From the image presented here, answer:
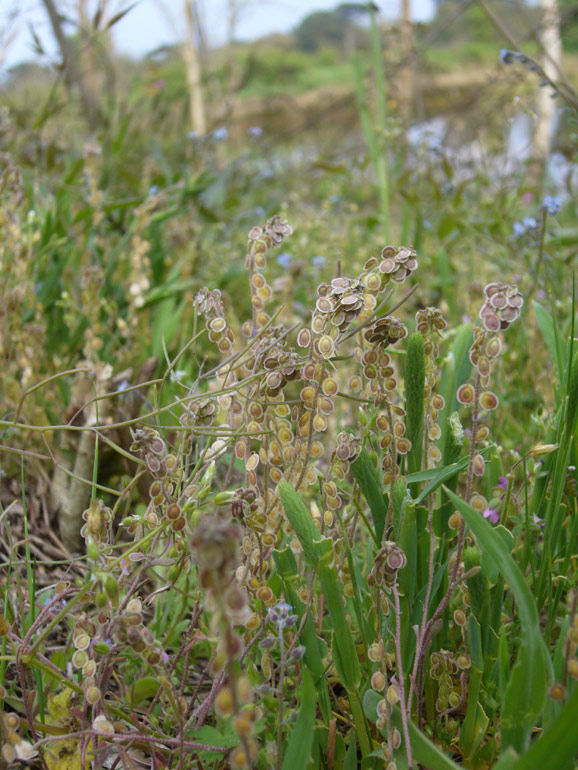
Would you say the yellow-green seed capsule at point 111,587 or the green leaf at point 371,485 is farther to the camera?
the green leaf at point 371,485

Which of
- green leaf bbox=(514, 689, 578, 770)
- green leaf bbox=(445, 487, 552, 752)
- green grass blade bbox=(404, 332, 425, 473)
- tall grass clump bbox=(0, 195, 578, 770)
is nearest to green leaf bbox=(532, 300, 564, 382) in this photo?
A: tall grass clump bbox=(0, 195, 578, 770)

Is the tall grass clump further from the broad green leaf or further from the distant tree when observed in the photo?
the distant tree

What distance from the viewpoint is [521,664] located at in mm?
611

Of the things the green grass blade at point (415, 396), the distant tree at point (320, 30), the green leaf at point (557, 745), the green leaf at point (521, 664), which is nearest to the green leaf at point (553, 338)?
the green grass blade at point (415, 396)

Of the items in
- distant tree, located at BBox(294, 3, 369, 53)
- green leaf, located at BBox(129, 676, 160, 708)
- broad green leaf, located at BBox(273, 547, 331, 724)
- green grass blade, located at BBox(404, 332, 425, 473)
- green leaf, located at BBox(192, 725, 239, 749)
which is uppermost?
distant tree, located at BBox(294, 3, 369, 53)

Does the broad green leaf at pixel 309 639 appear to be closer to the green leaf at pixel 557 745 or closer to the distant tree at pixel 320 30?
the green leaf at pixel 557 745

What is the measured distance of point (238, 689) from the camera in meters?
0.51

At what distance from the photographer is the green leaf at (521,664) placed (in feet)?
2.01

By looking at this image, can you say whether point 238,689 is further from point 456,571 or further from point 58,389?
point 58,389

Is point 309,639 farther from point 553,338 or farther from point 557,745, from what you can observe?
point 553,338

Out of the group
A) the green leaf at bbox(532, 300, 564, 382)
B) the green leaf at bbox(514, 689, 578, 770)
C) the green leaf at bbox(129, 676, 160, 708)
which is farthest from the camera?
A: the green leaf at bbox(532, 300, 564, 382)

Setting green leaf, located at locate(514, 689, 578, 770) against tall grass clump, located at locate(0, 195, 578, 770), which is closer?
green leaf, located at locate(514, 689, 578, 770)

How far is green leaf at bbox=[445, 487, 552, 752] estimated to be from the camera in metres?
0.61

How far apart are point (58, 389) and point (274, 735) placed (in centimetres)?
112
